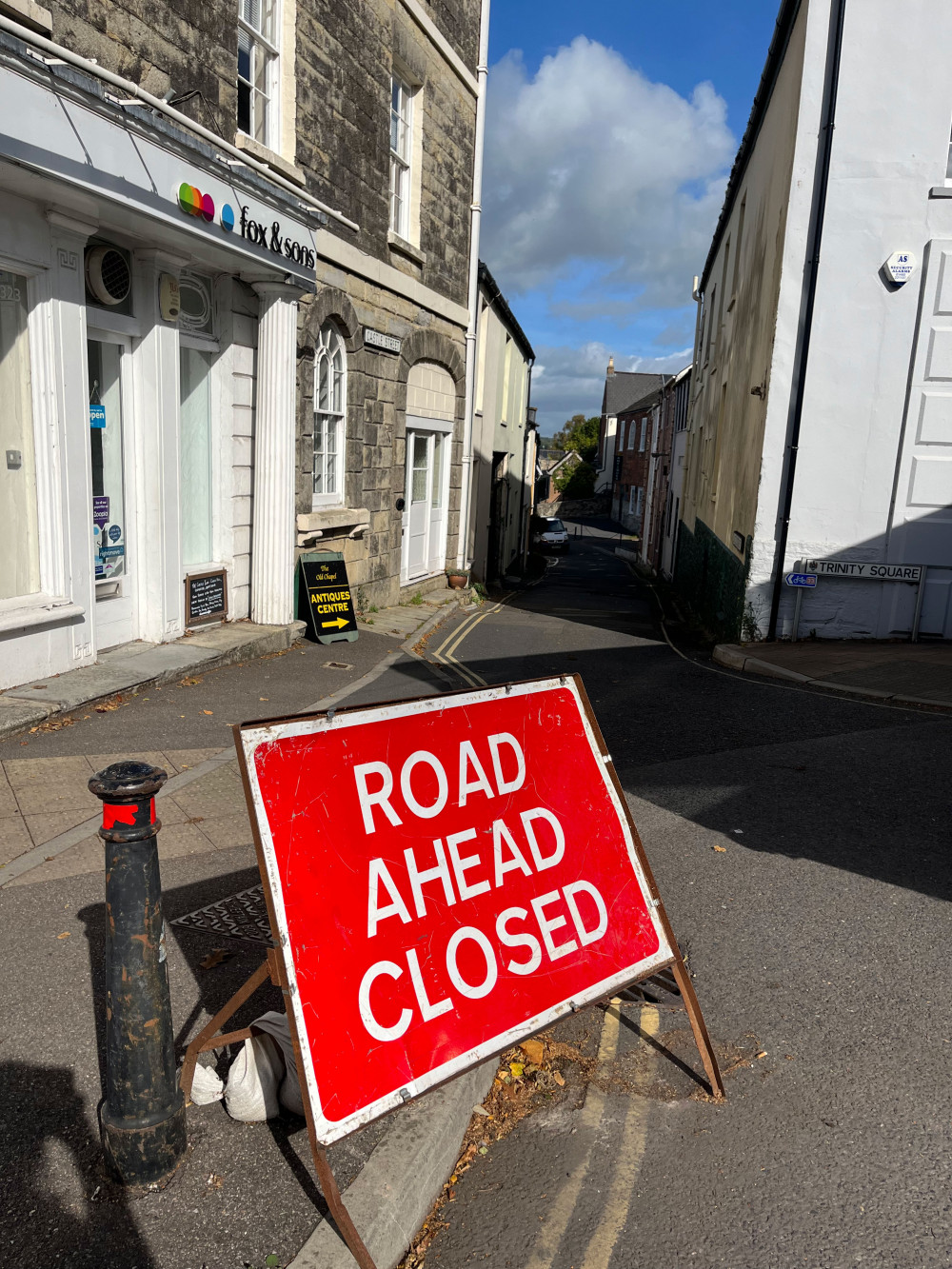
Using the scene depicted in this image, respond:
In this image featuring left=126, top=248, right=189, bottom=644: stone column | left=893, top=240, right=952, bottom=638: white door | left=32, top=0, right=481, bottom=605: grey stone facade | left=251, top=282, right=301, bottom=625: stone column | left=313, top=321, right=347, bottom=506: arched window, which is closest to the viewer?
left=32, top=0, right=481, bottom=605: grey stone facade

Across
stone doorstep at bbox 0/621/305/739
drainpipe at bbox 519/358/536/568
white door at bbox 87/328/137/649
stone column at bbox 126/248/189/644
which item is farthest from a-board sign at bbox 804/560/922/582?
drainpipe at bbox 519/358/536/568

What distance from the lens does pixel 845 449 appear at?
1134cm

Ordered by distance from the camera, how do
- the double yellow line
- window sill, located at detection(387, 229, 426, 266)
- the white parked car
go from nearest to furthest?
the double yellow line → window sill, located at detection(387, 229, 426, 266) → the white parked car

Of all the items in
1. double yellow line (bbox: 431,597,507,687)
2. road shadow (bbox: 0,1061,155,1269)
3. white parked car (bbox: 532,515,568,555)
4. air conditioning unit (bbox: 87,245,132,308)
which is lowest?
white parked car (bbox: 532,515,568,555)

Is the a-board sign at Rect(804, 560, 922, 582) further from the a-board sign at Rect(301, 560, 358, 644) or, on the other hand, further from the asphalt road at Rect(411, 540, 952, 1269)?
the a-board sign at Rect(301, 560, 358, 644)

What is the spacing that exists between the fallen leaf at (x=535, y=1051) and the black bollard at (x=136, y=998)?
A: 1.35m

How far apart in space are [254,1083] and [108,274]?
6.98m

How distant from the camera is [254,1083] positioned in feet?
9.50

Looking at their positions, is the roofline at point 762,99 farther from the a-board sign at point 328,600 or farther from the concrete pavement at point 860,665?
the a-board sign at point 328,600

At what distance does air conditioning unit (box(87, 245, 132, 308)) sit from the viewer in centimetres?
745

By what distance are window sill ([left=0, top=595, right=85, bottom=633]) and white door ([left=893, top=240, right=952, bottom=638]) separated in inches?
371

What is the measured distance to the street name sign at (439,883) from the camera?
100 inches

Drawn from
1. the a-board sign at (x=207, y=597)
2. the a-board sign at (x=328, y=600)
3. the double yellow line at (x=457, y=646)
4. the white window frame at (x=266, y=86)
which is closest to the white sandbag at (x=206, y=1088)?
the double yellow line at (x=457, y=646)

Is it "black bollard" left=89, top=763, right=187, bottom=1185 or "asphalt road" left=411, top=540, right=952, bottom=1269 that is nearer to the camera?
"black bollard" left=89, top=763, right=187, bottom=1185
